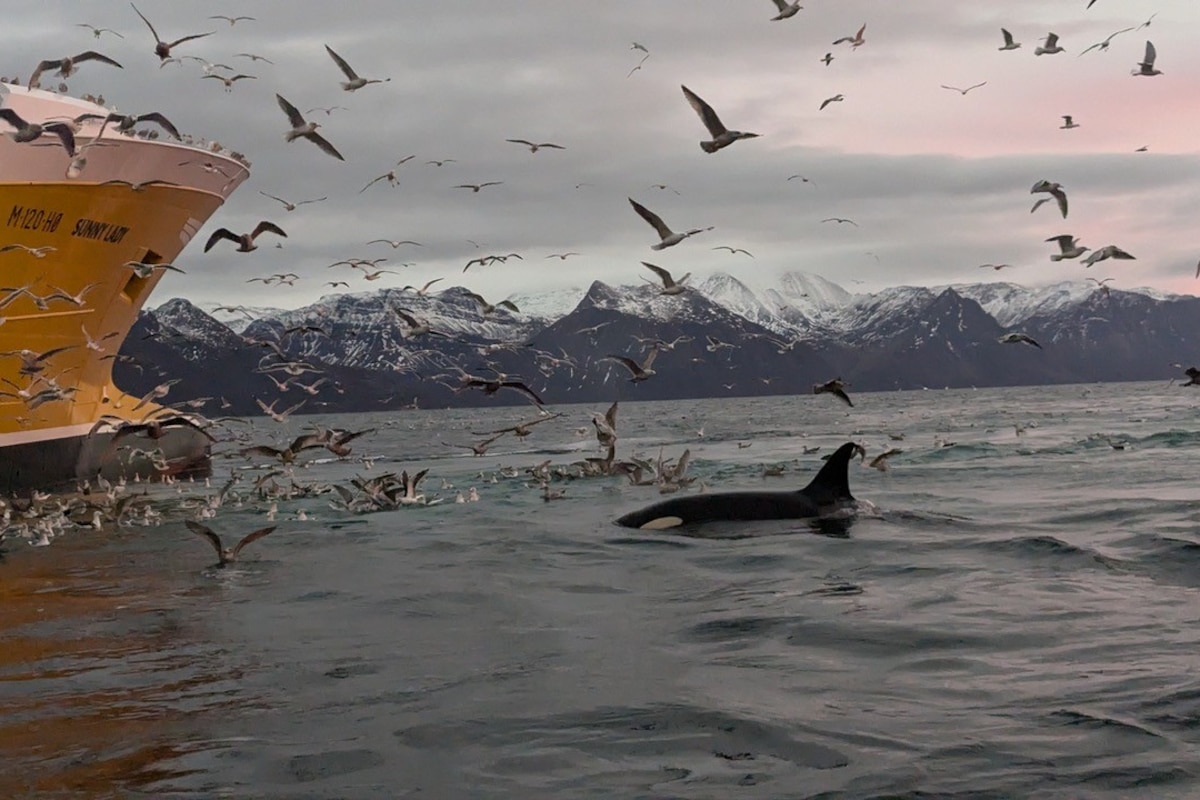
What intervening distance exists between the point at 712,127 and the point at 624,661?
23.1 ft

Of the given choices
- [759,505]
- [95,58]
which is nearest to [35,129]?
[95,58]

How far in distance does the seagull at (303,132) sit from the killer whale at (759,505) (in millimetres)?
7176

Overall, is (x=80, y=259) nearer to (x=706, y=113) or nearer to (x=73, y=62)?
(x=73, y=62)

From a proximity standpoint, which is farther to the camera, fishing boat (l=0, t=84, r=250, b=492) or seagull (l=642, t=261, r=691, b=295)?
fishing boat (l=0, t=84, r=250, b=492)

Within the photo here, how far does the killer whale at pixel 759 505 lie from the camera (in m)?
18.3

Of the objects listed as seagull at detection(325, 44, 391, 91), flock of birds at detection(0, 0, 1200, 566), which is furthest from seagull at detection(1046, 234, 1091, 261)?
seagull at detection(325, 44, 391, 91)

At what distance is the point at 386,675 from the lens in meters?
9.56

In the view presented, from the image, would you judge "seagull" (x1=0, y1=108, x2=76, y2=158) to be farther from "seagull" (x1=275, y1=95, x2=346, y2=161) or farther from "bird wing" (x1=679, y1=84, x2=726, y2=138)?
"bird wing" (x1=679, y1=84, x2=726, y2=138)

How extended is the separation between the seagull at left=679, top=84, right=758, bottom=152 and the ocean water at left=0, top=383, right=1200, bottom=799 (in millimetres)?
5083

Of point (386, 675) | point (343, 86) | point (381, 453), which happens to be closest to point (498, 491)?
point (343, 86)

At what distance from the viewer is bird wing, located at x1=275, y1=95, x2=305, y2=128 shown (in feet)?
56.4

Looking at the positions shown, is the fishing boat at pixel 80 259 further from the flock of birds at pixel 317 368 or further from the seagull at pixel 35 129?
the seagull at pixel 35 129

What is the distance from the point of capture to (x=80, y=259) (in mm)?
31844

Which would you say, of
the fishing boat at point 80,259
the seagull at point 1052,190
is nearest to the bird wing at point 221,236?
the fishing boat at point 80,259
